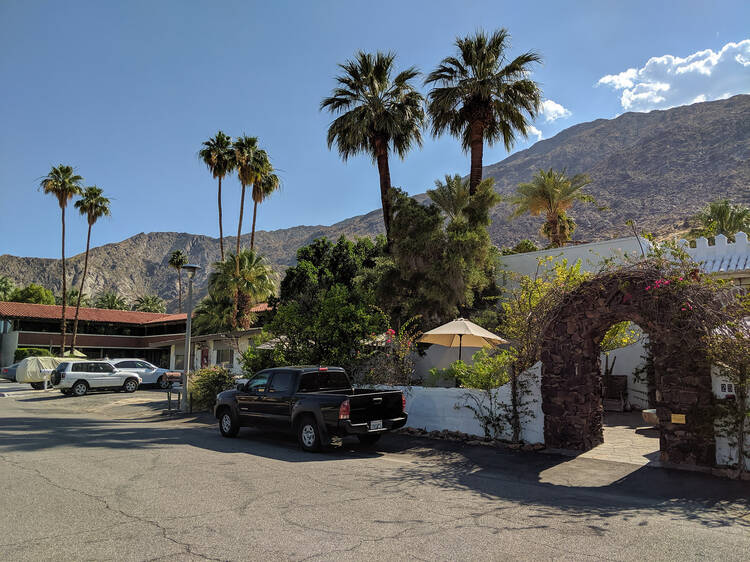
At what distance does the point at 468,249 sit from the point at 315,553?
15091 millimetres

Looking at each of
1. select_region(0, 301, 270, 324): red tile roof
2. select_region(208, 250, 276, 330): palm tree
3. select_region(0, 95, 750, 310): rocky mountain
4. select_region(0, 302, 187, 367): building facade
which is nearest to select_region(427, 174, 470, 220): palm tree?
select_region(208, 250, 276, 330): palm tree

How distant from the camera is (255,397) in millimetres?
11984

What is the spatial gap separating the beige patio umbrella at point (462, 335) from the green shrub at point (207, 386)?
836 cm

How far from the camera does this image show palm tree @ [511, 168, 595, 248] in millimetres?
28594

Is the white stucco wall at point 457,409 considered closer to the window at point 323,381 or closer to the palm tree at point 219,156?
the window at point 323,381

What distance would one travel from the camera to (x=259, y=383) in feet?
39.7

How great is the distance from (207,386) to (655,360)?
49.5ft

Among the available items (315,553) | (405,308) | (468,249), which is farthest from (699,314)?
(405,308)

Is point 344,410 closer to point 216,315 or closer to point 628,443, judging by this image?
point 628,443

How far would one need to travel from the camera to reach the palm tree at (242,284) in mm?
34334

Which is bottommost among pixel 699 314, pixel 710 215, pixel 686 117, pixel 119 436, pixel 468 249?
pixel 119 436

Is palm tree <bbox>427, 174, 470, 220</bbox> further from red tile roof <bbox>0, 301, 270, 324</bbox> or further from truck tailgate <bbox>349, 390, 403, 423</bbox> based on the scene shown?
red tile roof <bbox>0, 301, 270, 324</bbox>

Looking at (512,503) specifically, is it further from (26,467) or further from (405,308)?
(405,308)

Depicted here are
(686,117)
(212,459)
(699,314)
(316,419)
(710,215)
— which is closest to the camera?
(699,314)
